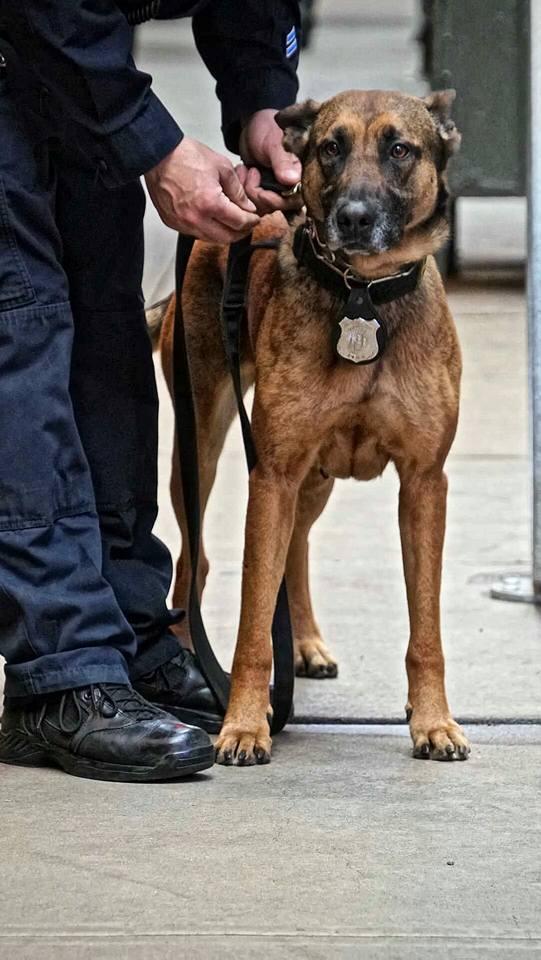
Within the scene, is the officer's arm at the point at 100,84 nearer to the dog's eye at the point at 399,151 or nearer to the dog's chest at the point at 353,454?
the dog's eye at the point at 399,151

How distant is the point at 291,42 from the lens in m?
3.80

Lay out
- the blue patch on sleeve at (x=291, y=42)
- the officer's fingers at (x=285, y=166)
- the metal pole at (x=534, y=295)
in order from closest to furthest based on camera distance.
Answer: the officer's fingers at (x=285, y=166) < the blue patch on sleeve at (x=291, y=42) < the metal pole at (x=534, y=295)

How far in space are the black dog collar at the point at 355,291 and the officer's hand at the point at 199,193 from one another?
323 millimetres

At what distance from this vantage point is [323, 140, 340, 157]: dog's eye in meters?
3.43

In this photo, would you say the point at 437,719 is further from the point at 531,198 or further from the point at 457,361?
the point at 531,198

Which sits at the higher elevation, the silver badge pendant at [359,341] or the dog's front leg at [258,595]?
the silver badge pendant at [359,341]

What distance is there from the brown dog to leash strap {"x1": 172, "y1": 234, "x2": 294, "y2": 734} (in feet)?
0.47

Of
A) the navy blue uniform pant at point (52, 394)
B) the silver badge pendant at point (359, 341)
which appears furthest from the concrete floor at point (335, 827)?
the silver badge pendant at point (359, 341)

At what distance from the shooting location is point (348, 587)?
4.98 meters

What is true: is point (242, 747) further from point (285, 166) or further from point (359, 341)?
point (285, 166)


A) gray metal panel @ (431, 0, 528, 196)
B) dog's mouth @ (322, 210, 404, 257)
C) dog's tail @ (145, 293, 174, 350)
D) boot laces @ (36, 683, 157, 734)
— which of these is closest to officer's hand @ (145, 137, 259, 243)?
dog's mouth @ (322, 210, 404, 257)

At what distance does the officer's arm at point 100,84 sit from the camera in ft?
9.87

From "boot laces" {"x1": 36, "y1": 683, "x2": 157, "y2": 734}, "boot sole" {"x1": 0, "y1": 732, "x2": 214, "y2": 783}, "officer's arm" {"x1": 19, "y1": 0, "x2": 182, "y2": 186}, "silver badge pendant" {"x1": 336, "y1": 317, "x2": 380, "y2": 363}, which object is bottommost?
"boot sole" {"x1": 0, "y1": 732, "x2": 214, "y2": 783}

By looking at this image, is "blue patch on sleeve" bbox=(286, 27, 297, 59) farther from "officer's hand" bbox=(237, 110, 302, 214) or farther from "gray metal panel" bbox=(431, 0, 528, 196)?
"gray metal panel" bbox=(431, 0, 528, 196)
